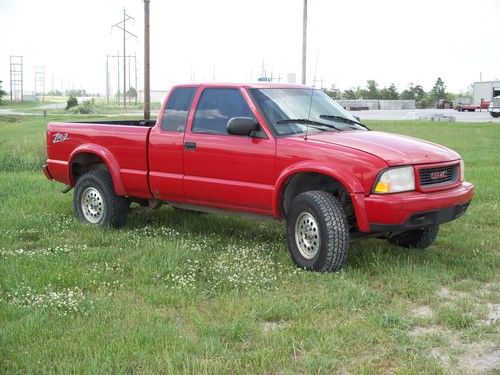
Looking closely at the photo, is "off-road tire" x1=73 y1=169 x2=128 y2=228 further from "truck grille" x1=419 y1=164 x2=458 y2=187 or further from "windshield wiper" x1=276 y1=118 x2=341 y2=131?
"truck grille" x1=419 y1=164 x2=458 y2=187

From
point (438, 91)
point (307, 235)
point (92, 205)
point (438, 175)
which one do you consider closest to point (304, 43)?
point (92, 205)

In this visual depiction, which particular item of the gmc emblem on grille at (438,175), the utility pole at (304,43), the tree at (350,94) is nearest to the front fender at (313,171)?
the gmc emblem on grille at (438,175)

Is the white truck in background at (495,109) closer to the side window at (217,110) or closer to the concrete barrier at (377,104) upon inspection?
the concrete barrier at (377,104)

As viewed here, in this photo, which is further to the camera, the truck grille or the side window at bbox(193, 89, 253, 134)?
the side window at bbox(193, 89, 253, 134)

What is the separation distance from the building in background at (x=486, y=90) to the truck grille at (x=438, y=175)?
69.9 m

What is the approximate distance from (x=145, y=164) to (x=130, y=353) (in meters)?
3.71

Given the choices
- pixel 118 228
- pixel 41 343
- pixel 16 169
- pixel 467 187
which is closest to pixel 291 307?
pixel 41 343

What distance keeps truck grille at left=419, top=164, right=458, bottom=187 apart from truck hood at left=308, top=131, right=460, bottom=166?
8 cm

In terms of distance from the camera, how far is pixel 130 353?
403 centimetres

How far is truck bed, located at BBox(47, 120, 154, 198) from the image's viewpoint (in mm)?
7523

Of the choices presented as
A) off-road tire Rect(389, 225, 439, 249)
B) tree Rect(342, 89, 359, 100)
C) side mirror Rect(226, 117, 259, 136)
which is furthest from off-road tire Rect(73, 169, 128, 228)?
tree Rect(342, 89, 359, 100)

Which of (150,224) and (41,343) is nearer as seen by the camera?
(41,343)

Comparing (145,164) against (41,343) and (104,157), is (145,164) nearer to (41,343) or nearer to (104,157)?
(104,157)

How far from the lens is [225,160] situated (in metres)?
6.69
